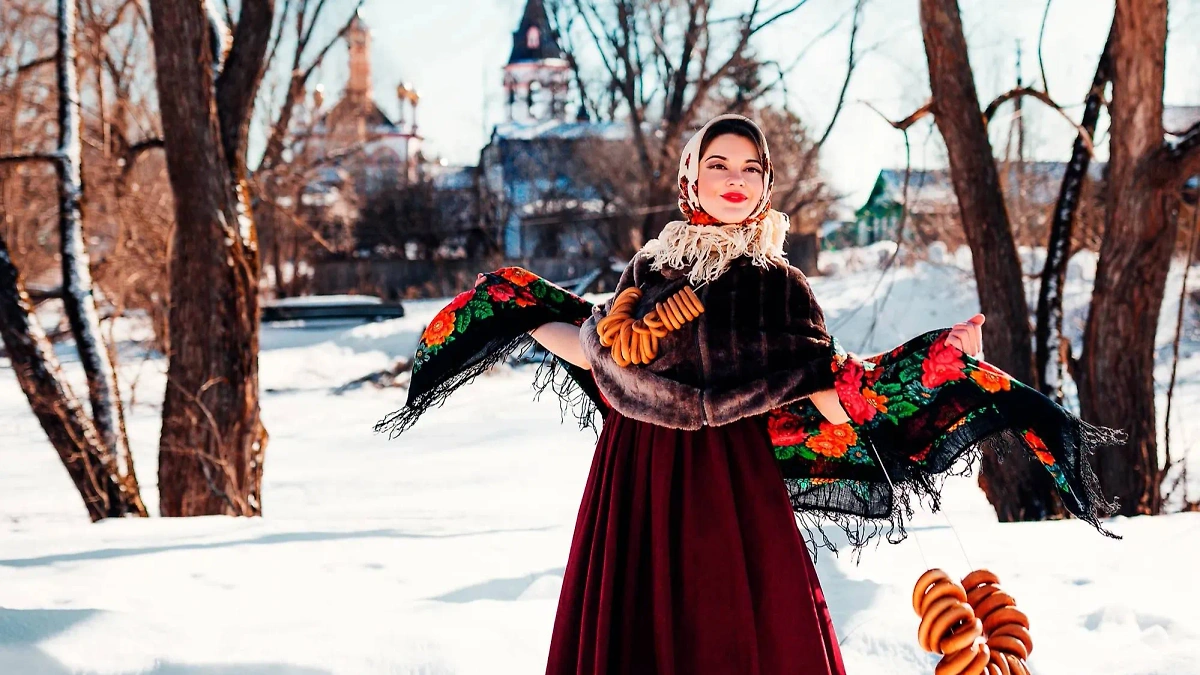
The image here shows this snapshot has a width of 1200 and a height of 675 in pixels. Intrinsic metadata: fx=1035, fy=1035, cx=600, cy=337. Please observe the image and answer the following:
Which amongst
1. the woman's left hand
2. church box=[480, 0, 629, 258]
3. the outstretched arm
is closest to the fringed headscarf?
the outstretched arm

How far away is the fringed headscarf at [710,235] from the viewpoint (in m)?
2.25

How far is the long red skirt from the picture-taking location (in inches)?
84.0

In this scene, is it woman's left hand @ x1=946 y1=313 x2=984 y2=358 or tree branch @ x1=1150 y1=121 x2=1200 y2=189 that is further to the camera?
tree branch @ x1=1150 y1=121 x2=1200 y2=189

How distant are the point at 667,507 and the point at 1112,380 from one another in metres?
3.95

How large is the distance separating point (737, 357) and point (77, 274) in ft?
17.3

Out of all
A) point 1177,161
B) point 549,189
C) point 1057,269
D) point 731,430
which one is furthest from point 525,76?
point 731,430

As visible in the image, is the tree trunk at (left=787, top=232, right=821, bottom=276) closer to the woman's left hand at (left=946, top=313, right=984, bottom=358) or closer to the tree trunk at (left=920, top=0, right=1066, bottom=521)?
the tree trunk at (left=920, top=0, right=1066, bottom=521)

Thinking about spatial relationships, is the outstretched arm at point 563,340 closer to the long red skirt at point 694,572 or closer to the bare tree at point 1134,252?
the long red skirt at point 694,572

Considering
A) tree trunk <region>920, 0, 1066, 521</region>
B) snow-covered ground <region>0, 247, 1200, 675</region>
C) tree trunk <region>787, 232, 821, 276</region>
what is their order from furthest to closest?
tree trunk <region>787, 232, 821, 276</region> < tree trunk <region>920, 0, 1066, 521</region> < snow-covered ground <region>0, 247, 1200, 675</region>

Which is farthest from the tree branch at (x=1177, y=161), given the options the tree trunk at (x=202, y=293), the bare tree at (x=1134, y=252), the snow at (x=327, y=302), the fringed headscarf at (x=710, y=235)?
the snow at (x=327, y=302)

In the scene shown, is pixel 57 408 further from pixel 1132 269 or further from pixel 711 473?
pixel 1132 269

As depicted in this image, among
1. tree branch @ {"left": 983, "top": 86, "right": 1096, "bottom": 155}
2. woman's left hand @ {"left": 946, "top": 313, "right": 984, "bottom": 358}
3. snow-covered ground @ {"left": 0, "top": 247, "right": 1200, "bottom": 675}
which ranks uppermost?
tree branch @ {"left": 983, "top": 86, "right": 1096, "bottom": 155}

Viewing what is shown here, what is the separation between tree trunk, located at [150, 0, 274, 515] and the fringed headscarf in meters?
3.79

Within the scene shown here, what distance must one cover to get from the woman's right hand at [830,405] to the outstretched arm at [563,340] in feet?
1.82
